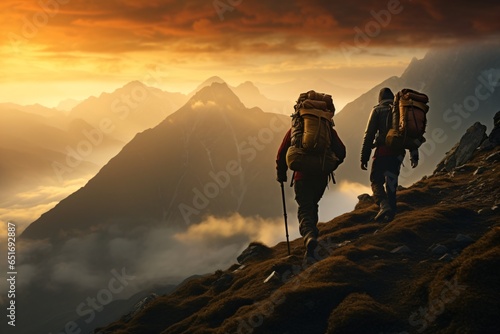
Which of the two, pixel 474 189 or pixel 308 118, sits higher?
pixel 308 118

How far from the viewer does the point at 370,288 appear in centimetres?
1363

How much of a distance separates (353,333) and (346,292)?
1.98 metres

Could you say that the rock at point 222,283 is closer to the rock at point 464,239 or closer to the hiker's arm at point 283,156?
the hiker's arm at point 283,156

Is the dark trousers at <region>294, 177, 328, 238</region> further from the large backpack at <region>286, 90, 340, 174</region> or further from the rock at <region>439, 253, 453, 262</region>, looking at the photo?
the rock at <region>439, 253, 453, 262</region>

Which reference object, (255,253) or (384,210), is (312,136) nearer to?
(384,210)

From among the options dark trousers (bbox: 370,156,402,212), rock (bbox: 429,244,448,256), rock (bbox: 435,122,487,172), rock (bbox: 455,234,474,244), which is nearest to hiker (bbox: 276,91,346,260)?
dark trousers (bbox: 370,156,402,212)

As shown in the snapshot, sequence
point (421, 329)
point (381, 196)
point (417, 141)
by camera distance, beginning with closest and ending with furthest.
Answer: point (421, 329)
point (417, 141)
point (381, 196)

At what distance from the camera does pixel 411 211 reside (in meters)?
21.9

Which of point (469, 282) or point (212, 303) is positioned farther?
point (212, 303)

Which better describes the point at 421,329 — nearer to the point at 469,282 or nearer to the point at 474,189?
the point at 469,282

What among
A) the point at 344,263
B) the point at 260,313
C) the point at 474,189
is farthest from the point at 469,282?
the point at 474,189

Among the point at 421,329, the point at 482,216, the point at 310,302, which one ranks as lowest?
the point at 421,329

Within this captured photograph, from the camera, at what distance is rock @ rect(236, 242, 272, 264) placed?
22794 millimetres

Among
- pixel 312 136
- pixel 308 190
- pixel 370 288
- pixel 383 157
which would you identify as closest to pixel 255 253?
pixel 308 190
